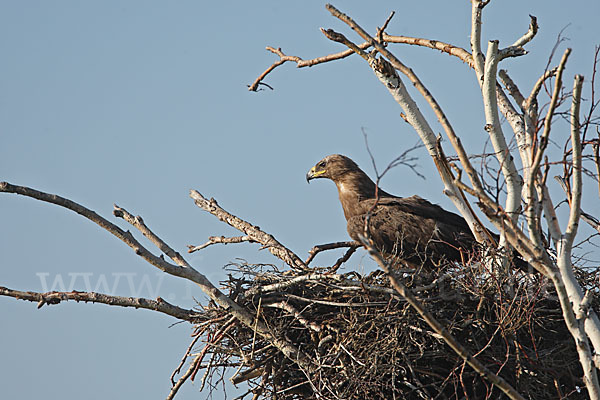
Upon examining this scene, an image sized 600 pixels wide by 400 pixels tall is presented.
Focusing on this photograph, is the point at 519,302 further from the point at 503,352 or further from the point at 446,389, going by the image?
the point at 446,389

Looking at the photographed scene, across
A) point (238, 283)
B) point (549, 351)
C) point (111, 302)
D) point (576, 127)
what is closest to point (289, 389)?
point (238, 283)

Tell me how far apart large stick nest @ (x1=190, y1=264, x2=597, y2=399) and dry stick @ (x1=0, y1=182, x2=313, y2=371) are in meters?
0.09

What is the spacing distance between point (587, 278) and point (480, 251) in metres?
0.98

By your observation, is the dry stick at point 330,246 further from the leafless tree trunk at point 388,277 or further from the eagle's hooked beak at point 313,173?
the eagle's hooked beak at point 313,173

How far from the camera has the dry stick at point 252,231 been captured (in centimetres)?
812

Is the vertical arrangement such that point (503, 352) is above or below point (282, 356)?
below

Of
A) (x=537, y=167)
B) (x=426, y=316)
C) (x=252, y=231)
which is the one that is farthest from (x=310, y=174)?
(x=426, y=316)

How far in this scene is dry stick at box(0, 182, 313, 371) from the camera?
5.66m

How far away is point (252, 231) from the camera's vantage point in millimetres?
8656

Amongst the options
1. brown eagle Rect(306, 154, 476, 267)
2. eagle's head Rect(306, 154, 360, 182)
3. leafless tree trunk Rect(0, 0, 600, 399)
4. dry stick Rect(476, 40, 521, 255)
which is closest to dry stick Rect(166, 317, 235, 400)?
leafless tree trunk Rect(0, 0, 600, 399)

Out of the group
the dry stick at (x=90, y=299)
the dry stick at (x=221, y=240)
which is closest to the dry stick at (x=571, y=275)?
the dry stick at (x=90, y=299)

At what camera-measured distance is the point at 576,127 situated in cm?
482

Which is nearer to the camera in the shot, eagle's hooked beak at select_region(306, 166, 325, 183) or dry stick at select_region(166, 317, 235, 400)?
dry stick at select_region(166, 317, 235, 400)

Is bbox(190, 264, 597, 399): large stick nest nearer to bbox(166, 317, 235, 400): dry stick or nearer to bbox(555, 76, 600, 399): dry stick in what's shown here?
bbox(166, 317, 235, 400): dry stick
